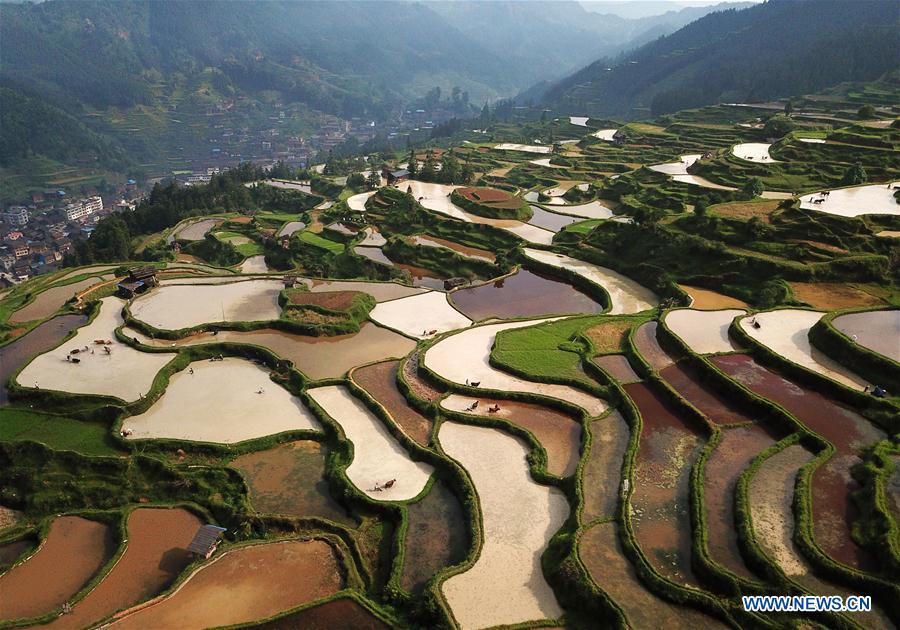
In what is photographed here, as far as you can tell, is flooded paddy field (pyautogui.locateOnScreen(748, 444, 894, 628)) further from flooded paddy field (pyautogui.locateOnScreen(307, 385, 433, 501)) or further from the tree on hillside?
the tree on hillside

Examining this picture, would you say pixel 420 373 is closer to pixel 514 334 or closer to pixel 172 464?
pixel 514 334

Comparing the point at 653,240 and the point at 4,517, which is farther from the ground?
the point at 653,240

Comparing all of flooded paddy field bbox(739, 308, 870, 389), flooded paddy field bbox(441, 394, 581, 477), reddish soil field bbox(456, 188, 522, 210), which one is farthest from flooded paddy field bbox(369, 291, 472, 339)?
reddish soil field bbox(456, 188, 522, 210)

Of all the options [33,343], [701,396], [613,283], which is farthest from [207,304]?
[701,396]

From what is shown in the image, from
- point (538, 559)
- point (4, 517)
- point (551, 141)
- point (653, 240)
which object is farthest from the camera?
point (551, 141)

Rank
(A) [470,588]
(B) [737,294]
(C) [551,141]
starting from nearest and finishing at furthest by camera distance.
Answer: (A) [470,588]
(B) [737,294]
(C) [551,141]

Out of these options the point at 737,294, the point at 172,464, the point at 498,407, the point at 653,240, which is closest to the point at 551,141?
the point at 653,240

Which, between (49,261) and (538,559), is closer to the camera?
(538,559)
